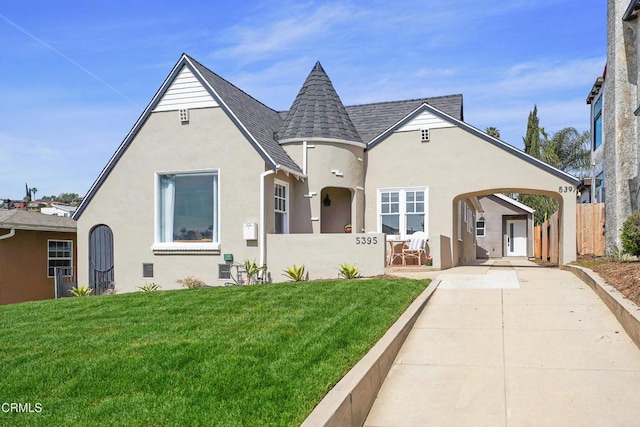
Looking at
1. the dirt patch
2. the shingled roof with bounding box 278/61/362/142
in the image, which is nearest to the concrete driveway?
the dirt patch

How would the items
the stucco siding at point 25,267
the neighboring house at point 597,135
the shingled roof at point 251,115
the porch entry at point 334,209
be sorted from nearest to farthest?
the shingled roof at point 251,115 → the porch entry at point 334,209 → the stucco siding at point 25,267 → the neighboring house at point 597,135

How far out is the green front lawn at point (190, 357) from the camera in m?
4.71

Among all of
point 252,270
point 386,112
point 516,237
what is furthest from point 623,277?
point 516,237

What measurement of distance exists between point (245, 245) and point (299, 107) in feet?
17.4

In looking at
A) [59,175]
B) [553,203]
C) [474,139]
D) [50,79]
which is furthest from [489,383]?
[59,175]

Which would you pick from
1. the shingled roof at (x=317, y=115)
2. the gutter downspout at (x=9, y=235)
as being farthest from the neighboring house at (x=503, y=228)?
the gutter downspout at (x=9, y=235)

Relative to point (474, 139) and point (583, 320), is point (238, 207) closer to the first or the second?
point (474, 139)

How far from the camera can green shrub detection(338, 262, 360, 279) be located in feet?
46.0

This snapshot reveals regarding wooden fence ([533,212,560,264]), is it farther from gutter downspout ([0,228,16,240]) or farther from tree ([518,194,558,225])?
gutter downspout ([0,228,16,240])

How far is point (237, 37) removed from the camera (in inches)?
514

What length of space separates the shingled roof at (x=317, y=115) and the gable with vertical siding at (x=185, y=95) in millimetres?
2725

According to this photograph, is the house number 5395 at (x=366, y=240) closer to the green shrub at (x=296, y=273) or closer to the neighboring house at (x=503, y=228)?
the green shrub at (x=296, y=273)

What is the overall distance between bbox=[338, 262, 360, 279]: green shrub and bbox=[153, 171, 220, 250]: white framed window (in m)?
4.00

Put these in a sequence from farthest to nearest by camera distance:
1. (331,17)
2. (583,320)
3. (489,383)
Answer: (331,17) < (583,320) < (489,383)
